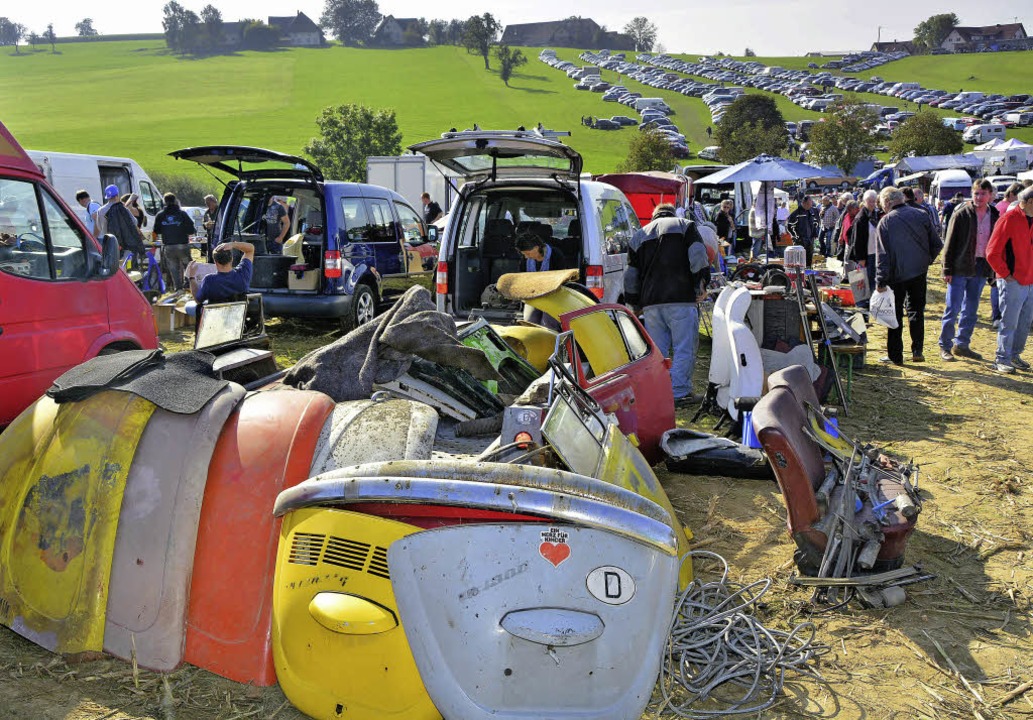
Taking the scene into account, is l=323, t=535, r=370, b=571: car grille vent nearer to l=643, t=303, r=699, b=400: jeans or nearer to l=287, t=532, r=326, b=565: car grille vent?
l=287, t=532, r=326, b=565: car grille vent

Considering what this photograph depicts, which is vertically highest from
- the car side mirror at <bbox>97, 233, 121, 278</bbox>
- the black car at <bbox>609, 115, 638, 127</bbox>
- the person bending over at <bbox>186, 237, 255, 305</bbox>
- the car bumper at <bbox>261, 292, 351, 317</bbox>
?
the black car at <bbox>609, 115, 638, 127</bbox>

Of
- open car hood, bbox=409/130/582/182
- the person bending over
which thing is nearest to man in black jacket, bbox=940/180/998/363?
open car hood, bbox=409/130/582/182

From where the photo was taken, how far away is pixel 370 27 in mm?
127688

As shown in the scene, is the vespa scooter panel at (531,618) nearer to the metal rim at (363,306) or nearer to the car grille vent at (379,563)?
the car grille vent at (379,563)

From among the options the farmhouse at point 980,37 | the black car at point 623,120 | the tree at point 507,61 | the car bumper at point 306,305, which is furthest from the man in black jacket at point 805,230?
the farmhouse at point 980,37

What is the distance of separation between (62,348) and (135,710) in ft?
10.9

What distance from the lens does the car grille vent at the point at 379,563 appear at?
275 cm

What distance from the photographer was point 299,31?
12712cm

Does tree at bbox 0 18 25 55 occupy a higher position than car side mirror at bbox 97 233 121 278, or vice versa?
tree at bbox 0 18 25 55

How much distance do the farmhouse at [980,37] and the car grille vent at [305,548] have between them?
146m

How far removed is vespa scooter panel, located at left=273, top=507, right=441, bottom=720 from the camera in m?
2.75

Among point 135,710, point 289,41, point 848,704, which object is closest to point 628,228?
point 848,704

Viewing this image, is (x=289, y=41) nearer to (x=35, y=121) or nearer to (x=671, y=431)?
(x=35, y=121)

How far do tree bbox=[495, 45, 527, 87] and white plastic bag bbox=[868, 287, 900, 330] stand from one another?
85.7m
